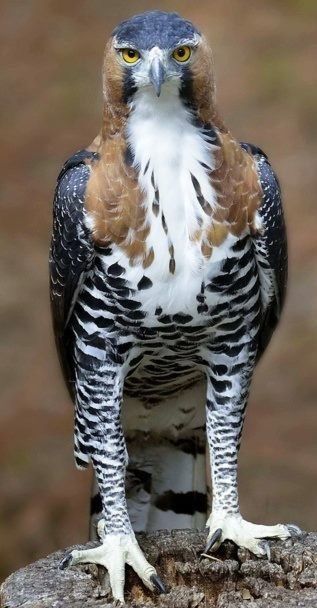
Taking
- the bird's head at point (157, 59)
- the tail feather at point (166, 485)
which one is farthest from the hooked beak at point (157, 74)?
the tail feather at point (166, 485)

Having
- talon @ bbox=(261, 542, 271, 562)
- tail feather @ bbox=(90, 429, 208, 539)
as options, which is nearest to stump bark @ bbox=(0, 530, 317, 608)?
talon @ bbox=(261, 542, 271, 562)

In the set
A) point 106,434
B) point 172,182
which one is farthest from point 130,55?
point 106,434

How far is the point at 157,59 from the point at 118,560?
1584 millimetres

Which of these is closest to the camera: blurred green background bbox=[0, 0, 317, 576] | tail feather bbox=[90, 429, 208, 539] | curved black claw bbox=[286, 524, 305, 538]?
curved black claw bbox=[286, 524, 305, 538]

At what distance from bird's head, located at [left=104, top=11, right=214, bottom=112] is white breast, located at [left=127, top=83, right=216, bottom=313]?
2.5 inches

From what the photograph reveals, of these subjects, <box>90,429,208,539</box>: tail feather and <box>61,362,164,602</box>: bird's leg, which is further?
<box>90,429,208,539</box>: tail feather

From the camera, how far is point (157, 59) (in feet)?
12.9

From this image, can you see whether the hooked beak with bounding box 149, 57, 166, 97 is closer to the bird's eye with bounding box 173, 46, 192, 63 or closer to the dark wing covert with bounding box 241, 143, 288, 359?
the bird's eye with bounding box 173, 46, 192, 63

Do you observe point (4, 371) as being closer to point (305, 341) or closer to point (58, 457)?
point (58, 457)

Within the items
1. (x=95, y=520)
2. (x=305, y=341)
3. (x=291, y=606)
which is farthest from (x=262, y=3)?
(x=291, y=606)

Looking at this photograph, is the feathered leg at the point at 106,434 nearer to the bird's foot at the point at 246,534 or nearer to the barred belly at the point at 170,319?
the barred belly at the point at 170,319

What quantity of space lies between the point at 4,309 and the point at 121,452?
3968mm

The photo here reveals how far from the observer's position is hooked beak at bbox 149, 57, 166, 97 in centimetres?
388

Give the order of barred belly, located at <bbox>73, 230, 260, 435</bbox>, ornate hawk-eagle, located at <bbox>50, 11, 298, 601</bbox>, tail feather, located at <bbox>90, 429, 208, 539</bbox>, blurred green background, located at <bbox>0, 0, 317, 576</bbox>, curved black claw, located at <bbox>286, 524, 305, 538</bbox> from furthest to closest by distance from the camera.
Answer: blurred green background, located at <bbox>0, 0, 317, 576</bbox> → tail feather, located at <bbox>90, 429, 208, 539</bbox> → curved black claw, located at <bbox>286, 524, 305, 538</bbox> → barred belly, located at <bbox>73, 230, 260, 435</bbox> → ornate hawk-eagle, located at <bbox>50, 11, 298, 601</bbox>
